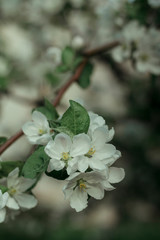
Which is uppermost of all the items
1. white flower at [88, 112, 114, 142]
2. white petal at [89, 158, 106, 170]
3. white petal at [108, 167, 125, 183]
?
white flower at [88, 112, 114, 142]

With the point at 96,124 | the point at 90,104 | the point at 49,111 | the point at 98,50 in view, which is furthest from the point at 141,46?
the point at 90,104

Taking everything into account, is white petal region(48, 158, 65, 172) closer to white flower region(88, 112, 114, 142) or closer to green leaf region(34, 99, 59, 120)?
white flower region(88, 112, 114, 142)

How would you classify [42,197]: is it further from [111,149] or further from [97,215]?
[111,149]

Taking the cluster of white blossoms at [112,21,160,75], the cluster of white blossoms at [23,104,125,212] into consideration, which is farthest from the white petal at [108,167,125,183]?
the cluster of white blossoms at [112,21,160,75]

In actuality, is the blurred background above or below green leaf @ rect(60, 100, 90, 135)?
below

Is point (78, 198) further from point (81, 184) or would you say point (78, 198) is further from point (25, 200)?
point (25, 200)

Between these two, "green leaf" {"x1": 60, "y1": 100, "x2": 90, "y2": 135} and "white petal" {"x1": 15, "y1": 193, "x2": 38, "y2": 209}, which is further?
"white petal" {"x1": 15, "y1": 193, "x2": 38, "y2": 209}
